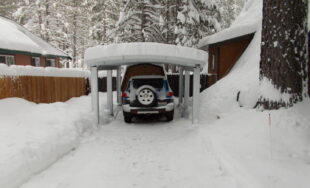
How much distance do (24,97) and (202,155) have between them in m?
7.04

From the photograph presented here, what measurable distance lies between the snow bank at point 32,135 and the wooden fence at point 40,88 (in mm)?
434

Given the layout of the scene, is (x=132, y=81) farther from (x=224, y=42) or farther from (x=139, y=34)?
(x=139, y=34)

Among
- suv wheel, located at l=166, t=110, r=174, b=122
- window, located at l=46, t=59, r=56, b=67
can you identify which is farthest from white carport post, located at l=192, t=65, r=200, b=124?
window, located at l=46, t=59, r=56, b=67

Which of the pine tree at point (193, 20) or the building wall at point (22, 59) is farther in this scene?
the building wall at point (22, 59)

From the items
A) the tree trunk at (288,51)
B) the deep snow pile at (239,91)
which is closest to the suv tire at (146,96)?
the deep snow pile at (239,91)

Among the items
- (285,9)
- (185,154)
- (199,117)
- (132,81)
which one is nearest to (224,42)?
(199,117)

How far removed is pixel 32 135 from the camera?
5387 mm

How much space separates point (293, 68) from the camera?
5.59m

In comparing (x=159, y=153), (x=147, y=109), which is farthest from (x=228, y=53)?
(x=159, y=153)

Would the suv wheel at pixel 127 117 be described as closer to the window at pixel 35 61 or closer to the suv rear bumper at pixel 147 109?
the suv rear bumper at pixel 147 109

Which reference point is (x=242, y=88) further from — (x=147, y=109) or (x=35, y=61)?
(x=35, y=61)

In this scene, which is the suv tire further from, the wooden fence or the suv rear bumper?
the wooden fence

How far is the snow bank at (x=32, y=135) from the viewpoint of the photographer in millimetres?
3998

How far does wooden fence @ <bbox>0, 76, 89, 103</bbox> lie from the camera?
785 centimetres
